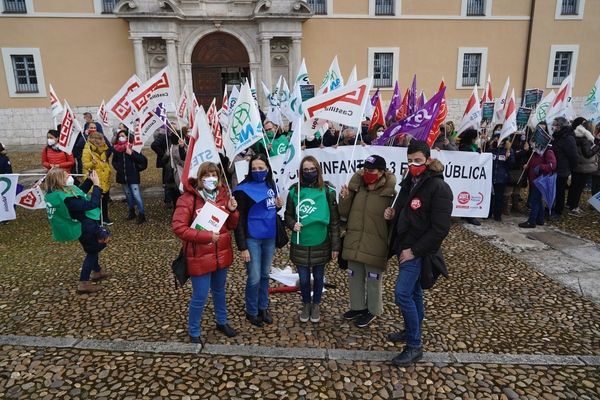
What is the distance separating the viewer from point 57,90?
69.4 ft

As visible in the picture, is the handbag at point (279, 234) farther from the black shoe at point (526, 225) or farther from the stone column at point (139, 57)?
the stone column at point (139, 57)

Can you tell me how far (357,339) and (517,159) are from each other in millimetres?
6483

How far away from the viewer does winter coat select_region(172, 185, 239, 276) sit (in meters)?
3.76

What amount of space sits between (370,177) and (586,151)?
700cm

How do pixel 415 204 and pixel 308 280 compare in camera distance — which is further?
pixel 308 280

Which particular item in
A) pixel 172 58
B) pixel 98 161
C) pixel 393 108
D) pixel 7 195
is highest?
pixel 172 58

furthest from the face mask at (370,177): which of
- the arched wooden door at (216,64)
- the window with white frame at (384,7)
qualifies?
the window with white frame at (384,7)

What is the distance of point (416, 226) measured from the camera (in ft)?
11.7

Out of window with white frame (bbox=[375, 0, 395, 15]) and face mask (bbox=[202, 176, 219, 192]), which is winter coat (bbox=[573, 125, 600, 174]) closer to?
face mask (bbox=[202, 176, 219, 192])

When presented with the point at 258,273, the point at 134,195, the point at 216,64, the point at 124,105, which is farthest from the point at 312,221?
the point at 216,64

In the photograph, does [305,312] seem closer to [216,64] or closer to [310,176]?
[310,176]

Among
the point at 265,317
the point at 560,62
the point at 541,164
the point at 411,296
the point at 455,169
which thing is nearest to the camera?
the point at 411,296

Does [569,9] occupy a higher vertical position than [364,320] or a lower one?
higher

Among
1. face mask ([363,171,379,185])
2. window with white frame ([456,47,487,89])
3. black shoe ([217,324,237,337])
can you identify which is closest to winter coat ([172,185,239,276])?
black shoe ([217,324,237,337])
